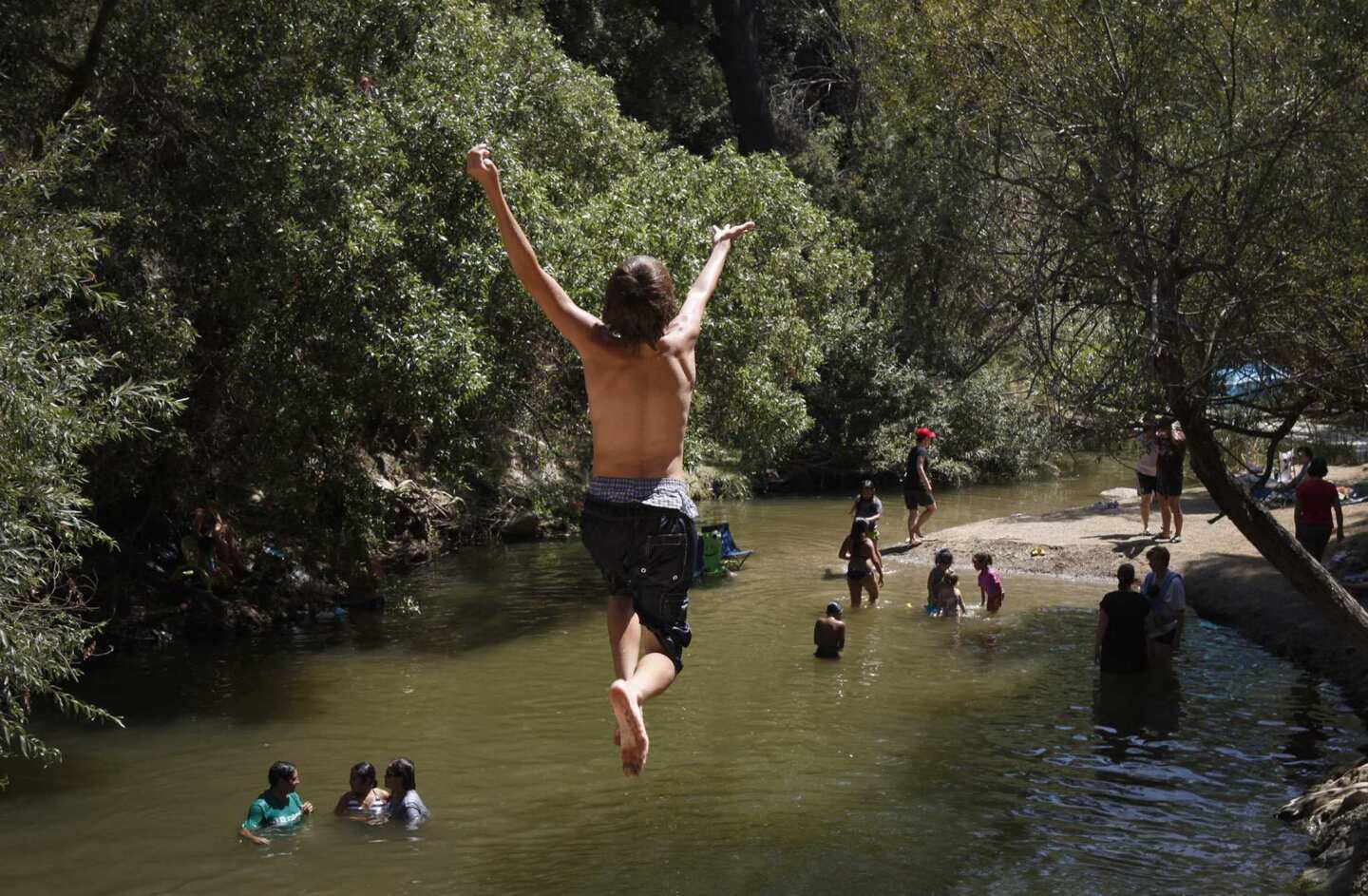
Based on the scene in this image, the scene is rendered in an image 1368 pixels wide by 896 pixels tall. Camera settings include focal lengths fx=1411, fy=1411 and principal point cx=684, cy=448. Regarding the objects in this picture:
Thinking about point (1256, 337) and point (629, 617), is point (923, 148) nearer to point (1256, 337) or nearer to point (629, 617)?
point (1256, 337)

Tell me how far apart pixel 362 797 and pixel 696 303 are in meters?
6.90

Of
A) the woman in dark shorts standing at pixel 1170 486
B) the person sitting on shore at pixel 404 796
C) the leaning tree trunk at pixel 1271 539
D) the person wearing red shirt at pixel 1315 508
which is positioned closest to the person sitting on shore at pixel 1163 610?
the person wearing red shirt at pixel 1315 508

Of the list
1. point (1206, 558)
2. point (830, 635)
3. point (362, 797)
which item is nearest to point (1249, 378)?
point (830, 635)

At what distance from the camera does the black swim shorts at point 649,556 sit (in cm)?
498

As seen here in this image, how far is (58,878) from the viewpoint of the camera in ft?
32.0

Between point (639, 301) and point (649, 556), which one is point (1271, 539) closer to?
point (649, 556)

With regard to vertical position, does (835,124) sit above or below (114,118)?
above

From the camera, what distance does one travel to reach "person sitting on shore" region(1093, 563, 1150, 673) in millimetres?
13641

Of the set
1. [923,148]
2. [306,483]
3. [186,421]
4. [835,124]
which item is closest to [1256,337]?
[923,148]

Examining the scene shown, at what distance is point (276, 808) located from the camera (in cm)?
1044

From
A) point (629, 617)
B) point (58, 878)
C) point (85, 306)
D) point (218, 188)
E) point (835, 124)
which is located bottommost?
point (58, 878)

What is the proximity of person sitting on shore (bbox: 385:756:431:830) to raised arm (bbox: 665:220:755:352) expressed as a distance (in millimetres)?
6492

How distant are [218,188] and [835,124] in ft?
79.5

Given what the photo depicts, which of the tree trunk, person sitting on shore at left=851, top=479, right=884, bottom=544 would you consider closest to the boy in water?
person sitting on shore at left=851, top=479, right=884, bottom=544
